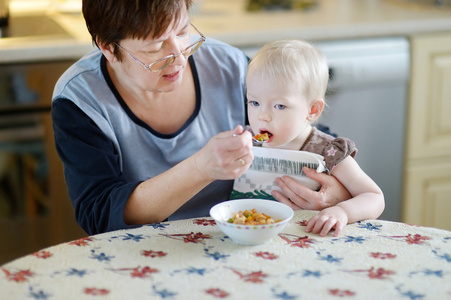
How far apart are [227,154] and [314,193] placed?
0.28 m

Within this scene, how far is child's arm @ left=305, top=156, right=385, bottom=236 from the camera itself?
1.24 m

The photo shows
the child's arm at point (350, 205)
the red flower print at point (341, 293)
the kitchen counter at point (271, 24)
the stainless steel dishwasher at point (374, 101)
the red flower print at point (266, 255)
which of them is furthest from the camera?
the stainless steel dishwasher at point (374, 101)

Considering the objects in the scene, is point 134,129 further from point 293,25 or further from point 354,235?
point 293,25

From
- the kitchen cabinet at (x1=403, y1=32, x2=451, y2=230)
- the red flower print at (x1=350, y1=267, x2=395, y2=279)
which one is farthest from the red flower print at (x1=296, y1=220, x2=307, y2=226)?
the kitchen cabinet at (x1=403, y1=32, x2=451, y2=230)

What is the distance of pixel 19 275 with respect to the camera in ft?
3.54

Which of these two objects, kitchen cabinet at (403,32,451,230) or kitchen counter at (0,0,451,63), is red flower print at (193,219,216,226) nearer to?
kitchen counter at (0,0,451,63)

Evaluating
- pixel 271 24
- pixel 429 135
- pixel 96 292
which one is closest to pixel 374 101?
pixel 429 135

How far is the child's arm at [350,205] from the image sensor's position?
1.24 metres

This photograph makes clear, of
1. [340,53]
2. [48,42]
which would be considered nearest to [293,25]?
[340,53]

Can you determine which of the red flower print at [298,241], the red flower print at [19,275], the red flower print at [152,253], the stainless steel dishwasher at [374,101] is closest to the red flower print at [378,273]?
the red flower print at [298,241]

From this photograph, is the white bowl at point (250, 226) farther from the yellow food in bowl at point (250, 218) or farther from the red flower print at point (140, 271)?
the red flower print at point (140, 271)

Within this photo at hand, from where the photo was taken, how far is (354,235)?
123cm

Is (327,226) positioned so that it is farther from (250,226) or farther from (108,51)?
(108,51)

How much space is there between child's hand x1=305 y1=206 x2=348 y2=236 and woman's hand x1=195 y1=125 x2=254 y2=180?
0.17 metres
